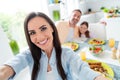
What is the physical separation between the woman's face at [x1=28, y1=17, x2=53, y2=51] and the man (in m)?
1.05

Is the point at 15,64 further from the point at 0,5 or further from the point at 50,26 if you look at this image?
the point at 0,5

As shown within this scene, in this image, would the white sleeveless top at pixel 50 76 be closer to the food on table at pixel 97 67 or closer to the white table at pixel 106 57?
A: the food on table at pixel 97 67

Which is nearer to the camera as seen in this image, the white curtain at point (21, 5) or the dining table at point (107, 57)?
the dining table at point (107, 57)

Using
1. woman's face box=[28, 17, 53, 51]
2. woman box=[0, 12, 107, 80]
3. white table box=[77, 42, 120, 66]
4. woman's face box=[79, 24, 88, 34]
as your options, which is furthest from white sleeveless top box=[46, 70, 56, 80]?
woman's face box=[79, 24, 88, 34]

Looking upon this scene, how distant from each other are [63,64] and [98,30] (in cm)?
133

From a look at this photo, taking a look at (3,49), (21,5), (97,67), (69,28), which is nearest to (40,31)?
(97,67)

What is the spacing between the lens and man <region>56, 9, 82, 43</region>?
1921 mm

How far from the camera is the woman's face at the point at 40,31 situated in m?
0.83

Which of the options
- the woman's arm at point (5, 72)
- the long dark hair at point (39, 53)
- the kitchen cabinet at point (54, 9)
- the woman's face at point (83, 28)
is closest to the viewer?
the woman's arm at point (5, 72)

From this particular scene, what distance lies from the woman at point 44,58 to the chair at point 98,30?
4.20 feet

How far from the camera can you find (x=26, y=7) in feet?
6.85

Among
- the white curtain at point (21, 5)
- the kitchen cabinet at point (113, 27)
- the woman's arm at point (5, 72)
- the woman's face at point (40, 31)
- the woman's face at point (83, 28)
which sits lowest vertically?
the kitchen cabinet at point (113, 27)

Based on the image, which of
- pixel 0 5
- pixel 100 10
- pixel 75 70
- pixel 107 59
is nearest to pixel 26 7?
pixel 0 5

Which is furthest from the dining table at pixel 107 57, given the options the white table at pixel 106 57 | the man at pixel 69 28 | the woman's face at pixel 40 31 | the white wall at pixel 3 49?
the white wall at pixel 3 49
